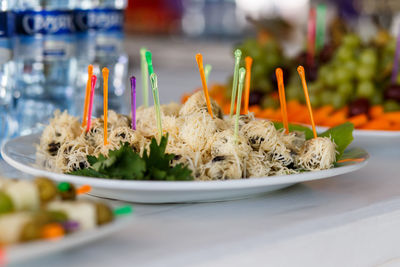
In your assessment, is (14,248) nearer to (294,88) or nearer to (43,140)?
(43,140)

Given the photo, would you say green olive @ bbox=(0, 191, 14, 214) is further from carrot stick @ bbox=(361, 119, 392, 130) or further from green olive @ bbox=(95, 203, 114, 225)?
carrot stick @ bbox=(361, 119, 392, 130)

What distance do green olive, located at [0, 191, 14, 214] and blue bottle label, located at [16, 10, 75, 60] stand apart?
0.75 m

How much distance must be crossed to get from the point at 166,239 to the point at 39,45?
29.2 inches

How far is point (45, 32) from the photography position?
1207mm

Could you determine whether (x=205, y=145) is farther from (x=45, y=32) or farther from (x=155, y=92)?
(x=45, y=32)

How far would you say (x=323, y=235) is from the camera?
0.68 metres

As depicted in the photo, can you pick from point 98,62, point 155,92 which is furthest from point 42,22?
point 155,92

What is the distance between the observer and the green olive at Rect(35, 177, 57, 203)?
0.54m

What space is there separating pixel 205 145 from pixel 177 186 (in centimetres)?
12

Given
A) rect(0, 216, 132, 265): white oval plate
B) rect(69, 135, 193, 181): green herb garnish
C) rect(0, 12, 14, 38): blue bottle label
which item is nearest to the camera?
rect(0, 216, 132, 265): white oval plate

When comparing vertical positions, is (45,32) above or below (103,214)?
above

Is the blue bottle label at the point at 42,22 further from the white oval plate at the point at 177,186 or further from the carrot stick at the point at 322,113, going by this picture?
the carrot stick at the point at 322,113

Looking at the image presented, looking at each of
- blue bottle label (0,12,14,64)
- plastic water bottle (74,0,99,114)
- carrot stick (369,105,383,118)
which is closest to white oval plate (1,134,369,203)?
blue bottle label (0,12,14,64)

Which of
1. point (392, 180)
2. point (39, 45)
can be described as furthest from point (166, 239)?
point (39, 45)
